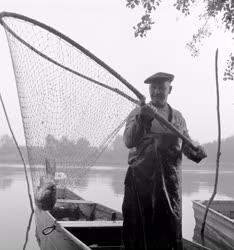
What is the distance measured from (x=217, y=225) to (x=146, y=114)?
25.9 feet

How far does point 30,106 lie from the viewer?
5.93m

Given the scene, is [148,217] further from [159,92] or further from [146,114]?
[159,92]

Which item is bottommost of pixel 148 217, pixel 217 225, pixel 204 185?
pixel 204 185

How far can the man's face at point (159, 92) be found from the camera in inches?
184

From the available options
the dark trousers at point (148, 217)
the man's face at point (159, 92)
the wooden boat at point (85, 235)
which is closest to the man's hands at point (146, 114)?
the man's face at point (159, 92)

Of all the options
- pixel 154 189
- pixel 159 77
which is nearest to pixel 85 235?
pixel 154 189

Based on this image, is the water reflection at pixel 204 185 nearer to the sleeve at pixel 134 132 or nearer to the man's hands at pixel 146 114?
the sleeve at pixel 134 132

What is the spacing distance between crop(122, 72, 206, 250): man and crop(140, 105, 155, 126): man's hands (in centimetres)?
17

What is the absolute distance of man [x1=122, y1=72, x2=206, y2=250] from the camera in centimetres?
455

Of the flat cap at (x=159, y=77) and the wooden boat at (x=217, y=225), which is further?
the wooden boat at (x=217, y=225)

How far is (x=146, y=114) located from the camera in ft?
14.0

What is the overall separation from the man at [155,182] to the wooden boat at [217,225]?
19.1ft

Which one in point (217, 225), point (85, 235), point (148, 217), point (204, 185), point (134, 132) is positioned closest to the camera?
point (134, 132)

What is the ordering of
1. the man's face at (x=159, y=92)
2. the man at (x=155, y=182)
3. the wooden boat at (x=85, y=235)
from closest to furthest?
the man at (x=155, y=182), the man's face at (x=159, y=92), the wooden boat at (x=85, y=235)
